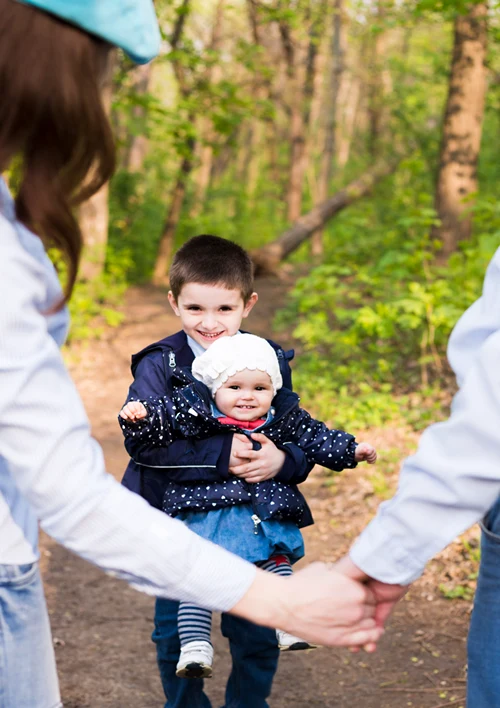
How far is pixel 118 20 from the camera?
1652mm

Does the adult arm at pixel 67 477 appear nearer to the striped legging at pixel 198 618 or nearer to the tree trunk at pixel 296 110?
the striped legging at pixel 198 618

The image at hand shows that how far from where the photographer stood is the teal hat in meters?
1.58

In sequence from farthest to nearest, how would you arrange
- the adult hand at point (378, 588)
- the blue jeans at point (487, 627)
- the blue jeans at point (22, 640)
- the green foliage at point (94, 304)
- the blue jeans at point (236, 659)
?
the green foliage at point (94, 304) < the blue jeans at point (236, 659) < the adult hand at point (378, 588) < the blue jeans at point (487, 627) < the blue jeans at point (22, 640)

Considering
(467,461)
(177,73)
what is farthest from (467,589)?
(177,73)

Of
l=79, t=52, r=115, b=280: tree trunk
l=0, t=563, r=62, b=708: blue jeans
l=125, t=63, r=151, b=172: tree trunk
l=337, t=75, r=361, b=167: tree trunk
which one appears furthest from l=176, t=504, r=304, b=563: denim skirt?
l=337, t=75, r=361, b=167: tree trunk

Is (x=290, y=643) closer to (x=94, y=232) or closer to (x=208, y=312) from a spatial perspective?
(x=208, y=312)

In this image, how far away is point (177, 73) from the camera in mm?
14023

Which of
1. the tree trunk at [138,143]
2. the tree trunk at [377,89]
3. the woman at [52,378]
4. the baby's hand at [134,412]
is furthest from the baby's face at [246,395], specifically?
the tree trunk at [138,143]

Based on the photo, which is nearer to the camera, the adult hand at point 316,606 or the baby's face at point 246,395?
the adult hand at point 316,606

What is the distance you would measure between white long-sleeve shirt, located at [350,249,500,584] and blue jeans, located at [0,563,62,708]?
2.76 feet

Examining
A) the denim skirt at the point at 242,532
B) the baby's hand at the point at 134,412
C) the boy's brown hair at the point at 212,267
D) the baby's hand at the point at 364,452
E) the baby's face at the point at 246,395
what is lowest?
→ the denim skirt at the point at 242,532

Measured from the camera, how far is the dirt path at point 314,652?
161 inches

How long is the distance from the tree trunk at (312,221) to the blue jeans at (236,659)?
11.6 m

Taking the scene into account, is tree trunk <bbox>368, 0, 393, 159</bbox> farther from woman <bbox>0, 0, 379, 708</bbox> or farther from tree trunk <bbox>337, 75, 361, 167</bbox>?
woman <bbox>0, 0, 379, 708</bbox>
